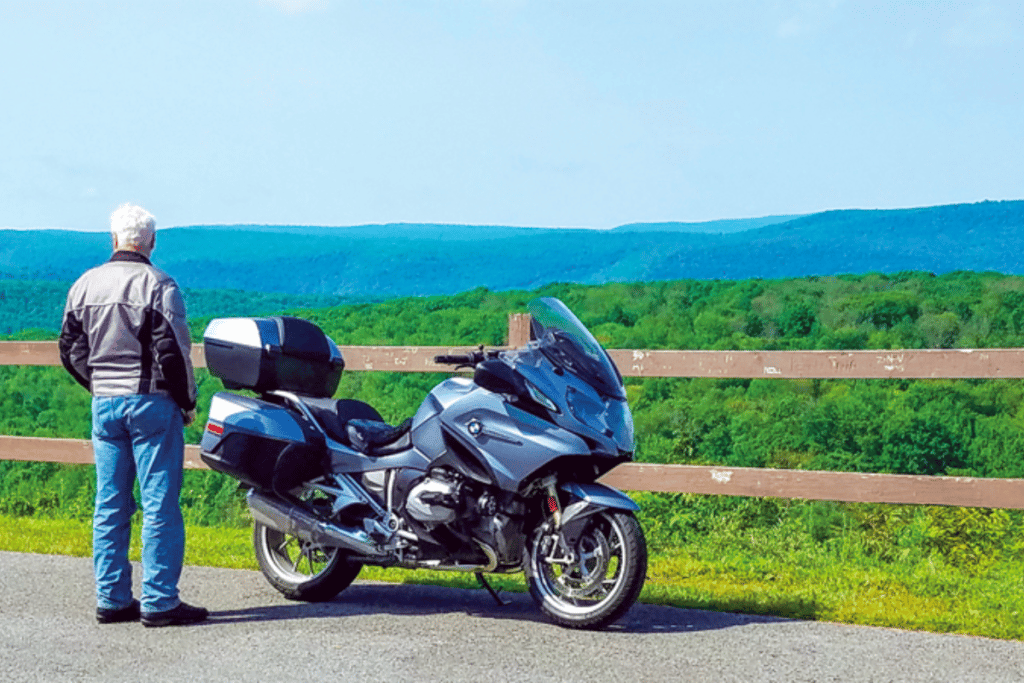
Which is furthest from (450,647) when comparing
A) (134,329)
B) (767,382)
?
(767,382)

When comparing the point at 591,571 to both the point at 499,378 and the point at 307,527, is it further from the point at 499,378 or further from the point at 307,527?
the point at 307,527

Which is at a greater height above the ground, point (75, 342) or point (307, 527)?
point (75, 342)

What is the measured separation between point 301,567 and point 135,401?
4.60ft

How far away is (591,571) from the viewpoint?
18.8 feet

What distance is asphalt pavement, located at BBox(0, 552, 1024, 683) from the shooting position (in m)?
5.03

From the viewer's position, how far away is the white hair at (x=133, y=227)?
19.2ft

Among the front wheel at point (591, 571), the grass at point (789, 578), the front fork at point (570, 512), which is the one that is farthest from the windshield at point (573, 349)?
the grass at point (789, 578)

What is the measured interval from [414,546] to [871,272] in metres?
44.6

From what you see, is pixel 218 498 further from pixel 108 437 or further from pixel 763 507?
pixel 108 437

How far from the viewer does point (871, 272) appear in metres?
48.4

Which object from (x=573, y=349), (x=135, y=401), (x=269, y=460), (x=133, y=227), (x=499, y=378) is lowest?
(x=269, y=460)

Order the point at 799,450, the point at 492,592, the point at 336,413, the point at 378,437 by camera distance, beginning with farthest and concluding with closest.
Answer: the point at 799,450 → the point at 336,413 → the point at 378,437 → the point at 492,592

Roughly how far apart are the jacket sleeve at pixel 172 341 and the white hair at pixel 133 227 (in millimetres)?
259

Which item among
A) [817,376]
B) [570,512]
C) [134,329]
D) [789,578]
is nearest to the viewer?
[570,512]
